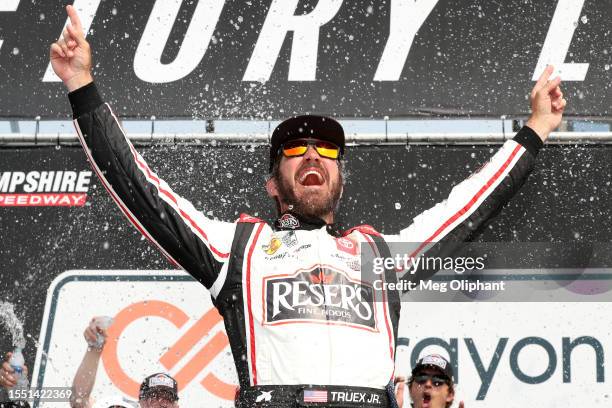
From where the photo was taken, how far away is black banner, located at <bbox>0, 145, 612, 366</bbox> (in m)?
3.79

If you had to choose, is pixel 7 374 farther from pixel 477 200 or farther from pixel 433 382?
pixel 477 200

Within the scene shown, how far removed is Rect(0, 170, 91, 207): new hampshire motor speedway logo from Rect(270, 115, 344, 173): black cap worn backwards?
1.66 metres

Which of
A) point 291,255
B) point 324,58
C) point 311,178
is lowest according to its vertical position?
point 291,255

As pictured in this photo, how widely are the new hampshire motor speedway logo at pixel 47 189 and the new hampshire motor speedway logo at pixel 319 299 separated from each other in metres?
1.95

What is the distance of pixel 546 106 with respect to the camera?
242 centimetres

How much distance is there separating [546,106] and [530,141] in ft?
0.41

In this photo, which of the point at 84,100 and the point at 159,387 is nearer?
the point at 84,100

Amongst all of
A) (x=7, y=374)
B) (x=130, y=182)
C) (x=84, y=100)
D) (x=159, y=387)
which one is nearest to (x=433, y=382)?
(x=159, y=387)

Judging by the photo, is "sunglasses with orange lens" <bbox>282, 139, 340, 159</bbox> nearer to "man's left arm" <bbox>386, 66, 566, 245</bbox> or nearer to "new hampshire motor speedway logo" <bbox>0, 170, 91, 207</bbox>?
"man's left arm" <bbox>386, 66, 566, 245</bbox>

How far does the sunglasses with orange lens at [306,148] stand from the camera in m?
2.39

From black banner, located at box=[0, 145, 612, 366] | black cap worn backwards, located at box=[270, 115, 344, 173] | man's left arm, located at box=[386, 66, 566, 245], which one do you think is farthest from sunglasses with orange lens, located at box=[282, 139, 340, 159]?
black banner, located at box=[0, 145, 612, 366]

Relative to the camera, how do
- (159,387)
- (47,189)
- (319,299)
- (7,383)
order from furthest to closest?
(47,189) < (7,383) < (159,387) < (319,299)

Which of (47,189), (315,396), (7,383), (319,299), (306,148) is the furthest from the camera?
(47,189)

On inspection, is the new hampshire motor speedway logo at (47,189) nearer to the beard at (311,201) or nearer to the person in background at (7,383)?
the person in background at (7,383)
